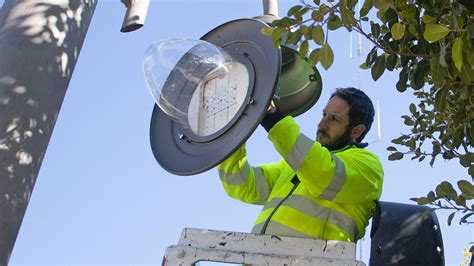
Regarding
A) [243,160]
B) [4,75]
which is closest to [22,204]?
[4,75]

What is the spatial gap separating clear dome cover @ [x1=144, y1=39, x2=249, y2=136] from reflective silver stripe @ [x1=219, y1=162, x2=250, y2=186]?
0.62 meters

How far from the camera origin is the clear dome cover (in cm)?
320

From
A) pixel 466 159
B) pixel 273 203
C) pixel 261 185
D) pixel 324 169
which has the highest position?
pixel 466 159

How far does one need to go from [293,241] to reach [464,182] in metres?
0.63

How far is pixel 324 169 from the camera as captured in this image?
335 cm

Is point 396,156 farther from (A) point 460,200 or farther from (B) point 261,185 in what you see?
(A) point 460,200

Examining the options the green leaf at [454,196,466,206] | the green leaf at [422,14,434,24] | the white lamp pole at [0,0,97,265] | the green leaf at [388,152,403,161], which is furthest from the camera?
the green leaf at [388,152,403,161]

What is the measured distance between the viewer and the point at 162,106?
3.44 meters

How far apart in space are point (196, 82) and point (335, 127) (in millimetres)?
959

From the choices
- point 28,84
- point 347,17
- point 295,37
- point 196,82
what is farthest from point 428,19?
point 28,84

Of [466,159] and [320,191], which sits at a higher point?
[466,159]

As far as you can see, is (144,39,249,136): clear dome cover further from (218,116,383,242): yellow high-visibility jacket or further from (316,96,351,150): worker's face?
(316,96,351,150): worker's face

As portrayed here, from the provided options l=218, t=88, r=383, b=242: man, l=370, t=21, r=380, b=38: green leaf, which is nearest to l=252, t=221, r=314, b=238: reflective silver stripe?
l=218, t=88, r=383, b=242: man

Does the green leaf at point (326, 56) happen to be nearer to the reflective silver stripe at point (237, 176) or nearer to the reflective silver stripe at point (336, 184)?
the reflective silver stripe at point (336, 184)
